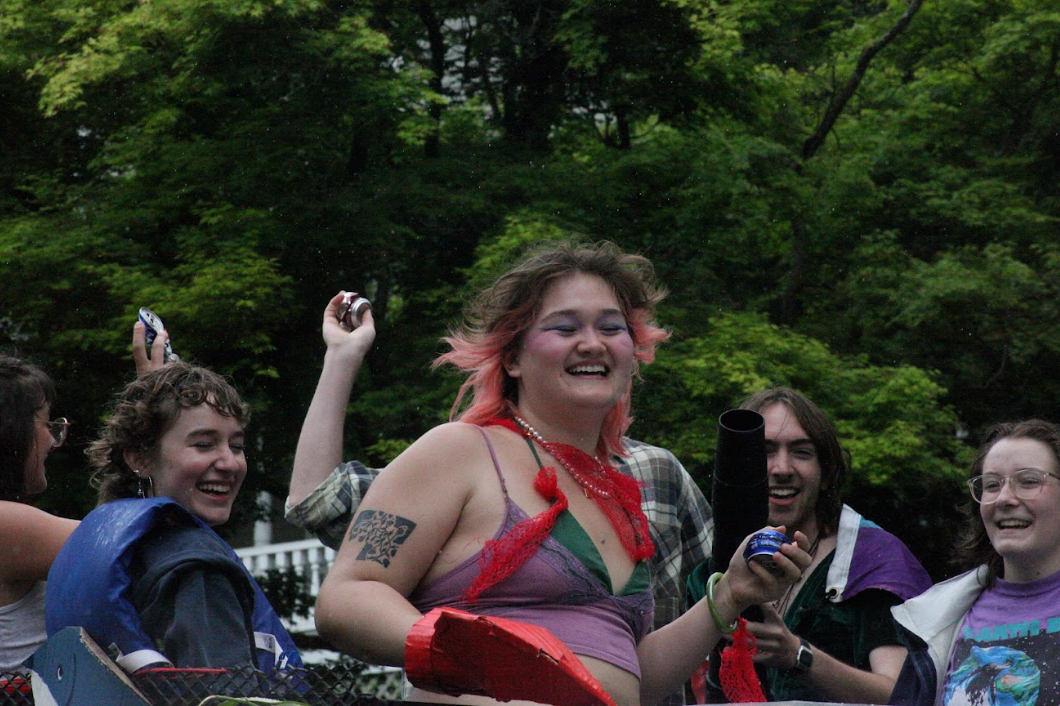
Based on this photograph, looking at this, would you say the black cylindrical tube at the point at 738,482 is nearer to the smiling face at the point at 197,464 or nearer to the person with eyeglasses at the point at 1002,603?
the person with eyeglasses at the point at 1002,603

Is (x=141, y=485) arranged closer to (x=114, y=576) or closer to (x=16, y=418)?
(x=16, y=418)

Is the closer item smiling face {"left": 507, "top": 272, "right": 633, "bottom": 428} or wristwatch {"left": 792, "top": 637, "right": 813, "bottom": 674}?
smiling face {"left": 507, "top": 272, "right": 633, "bottom": 428}

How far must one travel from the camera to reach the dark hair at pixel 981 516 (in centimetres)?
291

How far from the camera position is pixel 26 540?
2.65m

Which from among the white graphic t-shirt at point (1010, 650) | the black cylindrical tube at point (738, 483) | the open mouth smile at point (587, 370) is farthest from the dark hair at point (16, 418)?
the white graphic t-shirt at point (1010, 650)

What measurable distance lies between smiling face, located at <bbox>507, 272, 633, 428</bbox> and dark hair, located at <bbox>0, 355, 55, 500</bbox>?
4.29 ft

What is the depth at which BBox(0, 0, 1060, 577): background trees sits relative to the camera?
9.01m

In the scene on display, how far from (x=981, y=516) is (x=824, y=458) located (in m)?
0.48

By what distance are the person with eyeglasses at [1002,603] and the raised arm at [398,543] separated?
1365 millimetres

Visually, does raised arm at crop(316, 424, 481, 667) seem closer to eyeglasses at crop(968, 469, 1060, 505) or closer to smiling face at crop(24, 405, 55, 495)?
smiling face at crop(24, 405, 55, 495)

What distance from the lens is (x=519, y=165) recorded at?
10023 mm

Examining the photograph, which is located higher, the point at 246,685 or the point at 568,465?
the point at 568,465

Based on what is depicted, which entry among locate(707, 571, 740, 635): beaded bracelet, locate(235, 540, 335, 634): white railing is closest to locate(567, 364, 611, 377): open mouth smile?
locate(707, 571, 740, 635): beaded bracelet

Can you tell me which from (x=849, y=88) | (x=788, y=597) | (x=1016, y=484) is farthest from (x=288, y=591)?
(x=1016, y=484)
